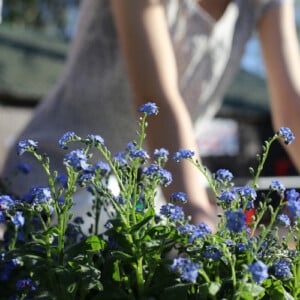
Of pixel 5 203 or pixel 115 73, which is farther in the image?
pixel 115 73

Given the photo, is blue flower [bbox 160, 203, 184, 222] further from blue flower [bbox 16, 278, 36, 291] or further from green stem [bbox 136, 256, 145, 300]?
blue flower [bbox 16, 278, 36, 291]

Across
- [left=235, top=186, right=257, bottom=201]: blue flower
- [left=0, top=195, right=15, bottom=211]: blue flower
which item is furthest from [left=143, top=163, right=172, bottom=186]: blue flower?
[left=0, top=195, right=15, bottom=211]: blue flower

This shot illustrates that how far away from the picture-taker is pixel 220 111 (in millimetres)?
13109

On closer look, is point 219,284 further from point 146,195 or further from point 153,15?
point 153,15

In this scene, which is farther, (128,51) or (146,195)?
(128,51)

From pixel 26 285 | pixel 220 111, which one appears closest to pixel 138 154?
pixel 26 285

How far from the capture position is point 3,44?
12148mm

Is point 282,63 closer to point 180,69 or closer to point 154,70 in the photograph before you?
point 180,69

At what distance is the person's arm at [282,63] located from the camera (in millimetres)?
1893

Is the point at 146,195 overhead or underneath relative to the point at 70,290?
overhead

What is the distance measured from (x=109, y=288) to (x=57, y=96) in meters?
1.15

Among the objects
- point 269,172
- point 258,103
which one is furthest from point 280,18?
point 258,103

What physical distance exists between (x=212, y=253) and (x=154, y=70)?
2.28 ft

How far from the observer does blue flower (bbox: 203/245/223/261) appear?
2.97ft
